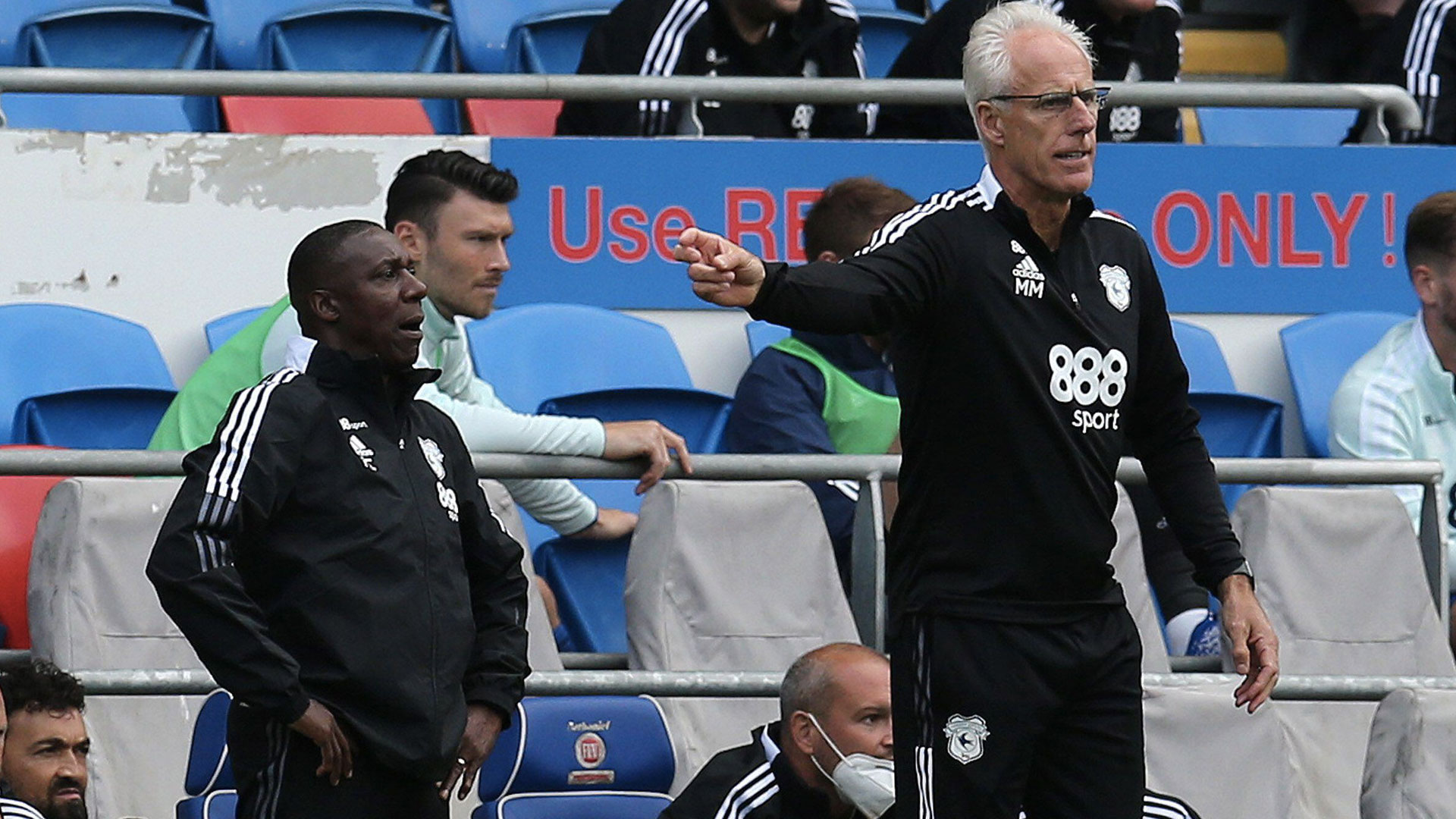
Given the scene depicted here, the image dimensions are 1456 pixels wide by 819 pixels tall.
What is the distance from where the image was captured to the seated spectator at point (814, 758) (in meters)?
4.38

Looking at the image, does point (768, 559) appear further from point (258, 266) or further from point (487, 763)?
point (258, 266)

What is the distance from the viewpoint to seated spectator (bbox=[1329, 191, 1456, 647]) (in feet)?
19.5

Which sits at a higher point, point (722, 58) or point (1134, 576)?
point (722, 58)

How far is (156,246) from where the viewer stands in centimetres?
618

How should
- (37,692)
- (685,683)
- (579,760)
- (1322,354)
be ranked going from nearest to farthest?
(37,692) → (685,683) → (579,760) → (1322,354)

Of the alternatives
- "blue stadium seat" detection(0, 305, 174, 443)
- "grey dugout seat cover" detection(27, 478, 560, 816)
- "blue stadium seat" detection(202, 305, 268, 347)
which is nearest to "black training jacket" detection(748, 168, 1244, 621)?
"grey dugout seat cover" detection(27, 478, 560, 816)

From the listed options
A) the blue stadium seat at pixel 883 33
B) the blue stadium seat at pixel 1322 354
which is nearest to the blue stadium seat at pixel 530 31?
the blue stadium seat at pixel 883 33

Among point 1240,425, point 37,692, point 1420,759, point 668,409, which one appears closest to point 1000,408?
point 1420,759

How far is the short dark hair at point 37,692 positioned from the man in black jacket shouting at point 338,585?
746mm

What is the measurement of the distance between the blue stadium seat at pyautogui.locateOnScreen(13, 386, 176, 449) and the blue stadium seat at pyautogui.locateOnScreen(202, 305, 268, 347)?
302 millimetres

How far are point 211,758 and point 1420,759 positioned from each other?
7.51 ft

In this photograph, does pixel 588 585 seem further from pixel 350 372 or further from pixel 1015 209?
pixel 1015 209

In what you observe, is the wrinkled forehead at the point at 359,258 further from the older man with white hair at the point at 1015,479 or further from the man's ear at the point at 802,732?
the man's ear at the point at 802,732

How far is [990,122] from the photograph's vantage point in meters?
3.52
